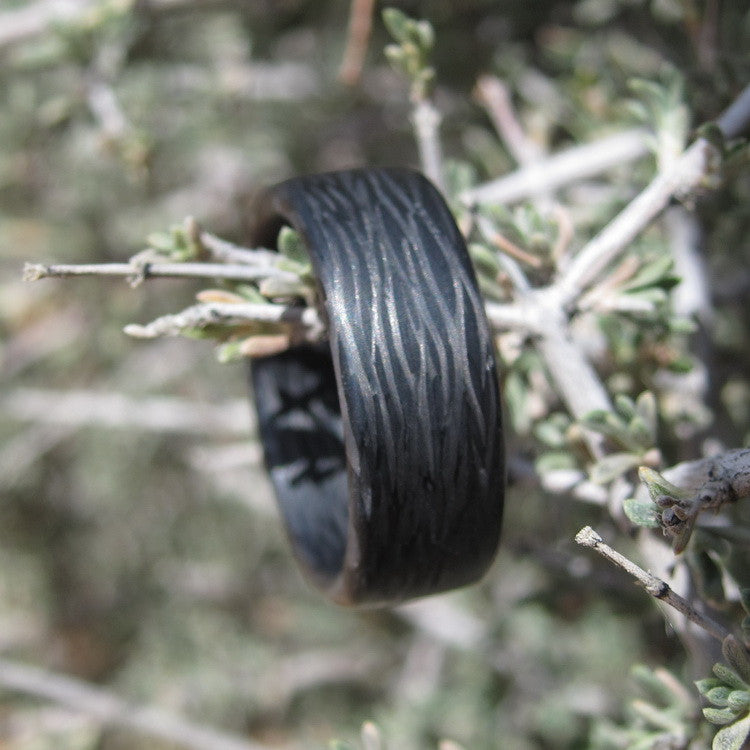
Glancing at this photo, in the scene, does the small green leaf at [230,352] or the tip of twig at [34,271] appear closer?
the tip of twig at [34,271]

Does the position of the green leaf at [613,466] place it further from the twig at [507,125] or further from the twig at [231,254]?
the twig at [507,125]

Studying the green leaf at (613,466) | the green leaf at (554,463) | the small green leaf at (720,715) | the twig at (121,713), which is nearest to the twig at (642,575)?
the small green leaf at (720,715)

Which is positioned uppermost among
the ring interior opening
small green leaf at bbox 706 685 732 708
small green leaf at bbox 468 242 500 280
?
small green leaf at bbox 468 242 500 280

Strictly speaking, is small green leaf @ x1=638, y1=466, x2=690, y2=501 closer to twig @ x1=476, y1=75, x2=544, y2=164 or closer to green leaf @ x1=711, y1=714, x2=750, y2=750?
green leaf @ x1=711, y1=714, x2=750, y2=750

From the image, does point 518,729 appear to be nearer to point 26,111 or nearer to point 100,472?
point 100,472

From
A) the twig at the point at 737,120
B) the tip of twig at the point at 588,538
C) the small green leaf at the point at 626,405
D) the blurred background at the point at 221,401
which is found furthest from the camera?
the blurred background at the point at 221,401

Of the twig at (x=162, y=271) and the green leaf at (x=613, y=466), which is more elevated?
the twig at (x=162, y=271)

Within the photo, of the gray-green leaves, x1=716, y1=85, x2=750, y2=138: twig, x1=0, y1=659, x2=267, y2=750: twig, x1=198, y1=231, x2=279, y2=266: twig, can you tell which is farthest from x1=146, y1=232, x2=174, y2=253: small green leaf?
x1=0, y1=659, x2=267, y2=750: twig

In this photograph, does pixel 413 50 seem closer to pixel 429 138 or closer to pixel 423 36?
pixel 423 36
